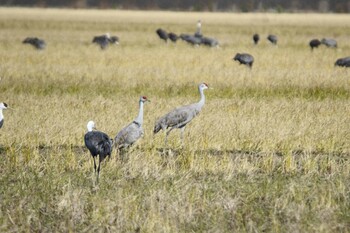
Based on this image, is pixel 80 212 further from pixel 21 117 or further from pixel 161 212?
pixel 21 117

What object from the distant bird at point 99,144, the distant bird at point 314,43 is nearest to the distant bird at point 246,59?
the distant bird at point 314,43

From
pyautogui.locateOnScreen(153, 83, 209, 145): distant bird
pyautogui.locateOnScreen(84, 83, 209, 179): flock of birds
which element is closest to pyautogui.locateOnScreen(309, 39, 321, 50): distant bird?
pyautogui.locateOnScreen(84, 83, 209, 179): flock of birds

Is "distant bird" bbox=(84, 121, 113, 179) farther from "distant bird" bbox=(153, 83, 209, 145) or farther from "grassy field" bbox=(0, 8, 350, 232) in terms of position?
"distant bird" bbox=(153, 83, 209, 145)

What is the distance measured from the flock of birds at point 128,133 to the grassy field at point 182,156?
213 millimetres

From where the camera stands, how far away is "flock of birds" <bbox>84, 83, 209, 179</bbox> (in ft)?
31.8

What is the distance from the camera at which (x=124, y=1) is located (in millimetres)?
143625

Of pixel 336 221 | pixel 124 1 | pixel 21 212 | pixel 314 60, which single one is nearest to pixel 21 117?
pixel 21 212

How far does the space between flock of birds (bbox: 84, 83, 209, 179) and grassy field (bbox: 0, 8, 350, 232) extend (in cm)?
21

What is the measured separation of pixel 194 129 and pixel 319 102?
174 inches

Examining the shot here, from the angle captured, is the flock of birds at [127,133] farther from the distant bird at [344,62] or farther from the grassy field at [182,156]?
the distant bird at [344,62]

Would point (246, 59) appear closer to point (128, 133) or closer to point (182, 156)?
point (182, 156)

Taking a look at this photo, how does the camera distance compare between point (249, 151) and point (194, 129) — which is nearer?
point (249, 151)

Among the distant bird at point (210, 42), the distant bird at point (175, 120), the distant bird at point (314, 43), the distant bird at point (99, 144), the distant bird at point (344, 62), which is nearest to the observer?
the distant bird at point (99, 144)

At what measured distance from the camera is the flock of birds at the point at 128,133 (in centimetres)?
968
